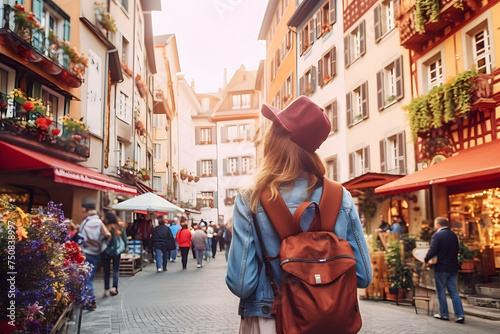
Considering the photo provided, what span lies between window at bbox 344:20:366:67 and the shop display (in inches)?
661

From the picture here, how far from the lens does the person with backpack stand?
2021 mm

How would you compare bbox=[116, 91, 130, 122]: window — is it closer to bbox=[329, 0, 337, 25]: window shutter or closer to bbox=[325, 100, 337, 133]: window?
bbox=[325, 100, 337, 133]: window

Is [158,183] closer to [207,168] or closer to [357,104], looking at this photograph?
[207,168]

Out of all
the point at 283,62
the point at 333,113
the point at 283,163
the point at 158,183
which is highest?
the point at 283,62

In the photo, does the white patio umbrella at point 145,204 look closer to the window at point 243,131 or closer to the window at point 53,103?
the window at point 53,103

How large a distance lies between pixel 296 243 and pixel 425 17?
44.8ft

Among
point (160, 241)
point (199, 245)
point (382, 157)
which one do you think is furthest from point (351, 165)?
point (160, 241)

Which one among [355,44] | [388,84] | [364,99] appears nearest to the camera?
[388,84]

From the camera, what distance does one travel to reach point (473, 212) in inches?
528

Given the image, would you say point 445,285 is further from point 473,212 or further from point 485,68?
point 485,68

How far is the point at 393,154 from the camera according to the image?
18.1 meters

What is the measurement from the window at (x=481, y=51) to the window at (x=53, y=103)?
1092 cm

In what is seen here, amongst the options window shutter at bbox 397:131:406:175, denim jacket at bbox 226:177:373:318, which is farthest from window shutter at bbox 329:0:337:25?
denim jacket at bbox 226:177:373:318

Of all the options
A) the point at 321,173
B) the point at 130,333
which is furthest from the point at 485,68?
the point at 321,173
